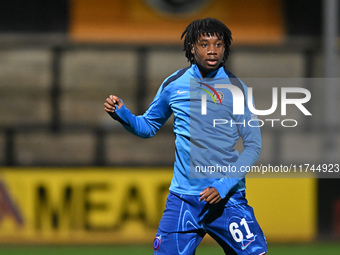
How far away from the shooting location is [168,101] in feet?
14.8

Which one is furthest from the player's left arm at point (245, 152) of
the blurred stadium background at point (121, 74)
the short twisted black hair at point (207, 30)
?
the blurred stadium background at point (121, 74)

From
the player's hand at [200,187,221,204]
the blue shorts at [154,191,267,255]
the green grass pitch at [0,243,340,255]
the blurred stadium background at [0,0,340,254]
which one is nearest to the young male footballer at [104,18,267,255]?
the blue shorts at [154,191,267,255]

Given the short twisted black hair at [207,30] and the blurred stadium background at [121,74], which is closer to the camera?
the short twisted black hair at [207,30]

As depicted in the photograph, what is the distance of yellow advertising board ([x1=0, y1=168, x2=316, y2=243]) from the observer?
9672mm

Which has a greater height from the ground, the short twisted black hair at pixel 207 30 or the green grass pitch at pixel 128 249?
the short twisted black hair at pixel 207 30

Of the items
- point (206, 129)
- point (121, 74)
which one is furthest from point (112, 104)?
point (121, 74)

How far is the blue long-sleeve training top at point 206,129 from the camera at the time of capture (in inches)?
170

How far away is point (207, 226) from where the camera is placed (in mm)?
4375

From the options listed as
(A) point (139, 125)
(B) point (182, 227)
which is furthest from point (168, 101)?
(B) point (182, 227)

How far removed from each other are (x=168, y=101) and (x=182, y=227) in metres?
0.77

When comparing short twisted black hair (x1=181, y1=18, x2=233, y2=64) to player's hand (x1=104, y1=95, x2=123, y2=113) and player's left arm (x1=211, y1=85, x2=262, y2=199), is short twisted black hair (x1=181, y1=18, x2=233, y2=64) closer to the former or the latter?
player's left arm (x1=211, y1=85, x2=262, y2=199)

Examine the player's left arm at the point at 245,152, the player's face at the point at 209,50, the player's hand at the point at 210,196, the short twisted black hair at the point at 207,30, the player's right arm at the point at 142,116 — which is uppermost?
the short twisted black hair at the point at 207,30

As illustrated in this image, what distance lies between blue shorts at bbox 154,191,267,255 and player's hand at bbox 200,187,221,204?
186mm

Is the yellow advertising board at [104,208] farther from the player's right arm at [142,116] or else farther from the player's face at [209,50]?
the player's face at [209,50]
